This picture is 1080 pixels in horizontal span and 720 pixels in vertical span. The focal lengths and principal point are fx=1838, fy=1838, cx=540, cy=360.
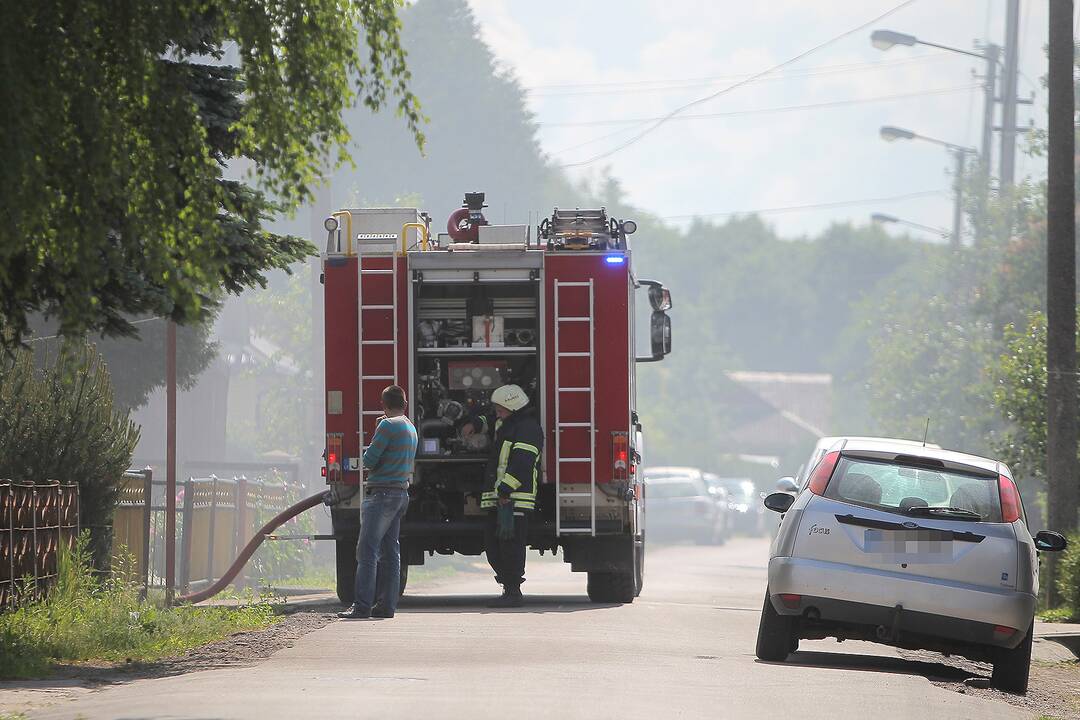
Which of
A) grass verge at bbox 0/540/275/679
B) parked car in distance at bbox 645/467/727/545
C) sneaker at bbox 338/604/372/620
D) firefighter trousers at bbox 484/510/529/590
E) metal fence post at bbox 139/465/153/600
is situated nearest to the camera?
grass verge at bbox 0/540/275/679

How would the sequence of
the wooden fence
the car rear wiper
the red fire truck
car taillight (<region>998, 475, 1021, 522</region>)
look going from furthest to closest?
the red fire truck, the wooden fence, car taillight (<region>998, 475, 1021, 522</region>), the car rear wiper

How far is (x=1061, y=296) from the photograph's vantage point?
66.1 feet

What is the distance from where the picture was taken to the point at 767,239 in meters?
152

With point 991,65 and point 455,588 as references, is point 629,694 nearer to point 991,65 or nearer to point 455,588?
point 455,588

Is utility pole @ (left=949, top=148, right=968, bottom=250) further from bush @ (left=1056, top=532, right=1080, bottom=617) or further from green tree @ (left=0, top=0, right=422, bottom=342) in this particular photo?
green tree @ (left=0, top=0, right=422, bottom=342)

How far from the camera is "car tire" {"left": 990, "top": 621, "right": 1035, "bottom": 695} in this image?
11.8 meters

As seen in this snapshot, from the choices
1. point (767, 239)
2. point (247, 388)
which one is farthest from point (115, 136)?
point (767, 239)

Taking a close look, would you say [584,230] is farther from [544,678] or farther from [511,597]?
[544,678]

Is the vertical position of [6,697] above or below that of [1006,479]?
below

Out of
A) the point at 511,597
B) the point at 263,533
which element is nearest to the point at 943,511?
the point at 511,597

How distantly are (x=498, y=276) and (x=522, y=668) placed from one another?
18.8ft

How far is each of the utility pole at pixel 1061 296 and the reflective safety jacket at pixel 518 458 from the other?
728cm

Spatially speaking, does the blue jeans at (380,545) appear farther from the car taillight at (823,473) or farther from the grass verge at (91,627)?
the car taillight at (823,473)

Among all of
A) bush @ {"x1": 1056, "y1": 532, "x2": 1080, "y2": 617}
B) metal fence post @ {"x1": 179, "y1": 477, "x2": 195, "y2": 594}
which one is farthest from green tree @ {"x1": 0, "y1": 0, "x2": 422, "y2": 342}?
bush @ {"x1": 1056, "y1": 532, "x2": 1080, "y2": 617}
